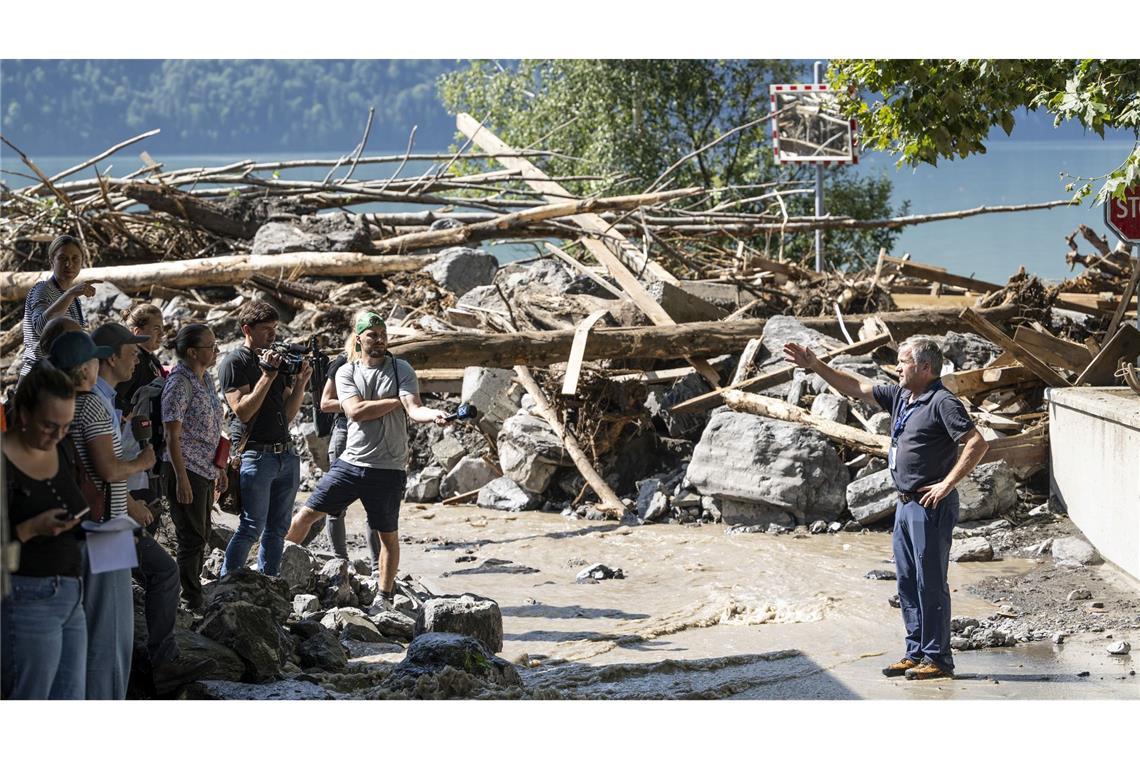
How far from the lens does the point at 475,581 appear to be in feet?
30.8

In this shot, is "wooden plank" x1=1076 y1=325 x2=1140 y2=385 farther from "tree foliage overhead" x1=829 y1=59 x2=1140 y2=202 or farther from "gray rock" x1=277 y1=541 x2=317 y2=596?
"gray rock" x1=277 y1=541 x2=317 y2=596

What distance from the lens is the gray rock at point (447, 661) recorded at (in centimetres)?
583

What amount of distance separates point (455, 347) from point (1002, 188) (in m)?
113

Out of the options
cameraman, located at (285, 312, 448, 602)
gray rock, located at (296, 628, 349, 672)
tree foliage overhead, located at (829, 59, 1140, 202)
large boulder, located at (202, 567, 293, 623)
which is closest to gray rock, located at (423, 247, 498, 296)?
tree foliage overhead, located at (829, 59, 1140, 202)

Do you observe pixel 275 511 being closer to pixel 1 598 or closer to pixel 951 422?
pixel 1 598

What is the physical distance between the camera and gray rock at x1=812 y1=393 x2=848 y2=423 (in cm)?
1146

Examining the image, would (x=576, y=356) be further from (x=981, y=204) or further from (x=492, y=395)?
(x=981, y=204)

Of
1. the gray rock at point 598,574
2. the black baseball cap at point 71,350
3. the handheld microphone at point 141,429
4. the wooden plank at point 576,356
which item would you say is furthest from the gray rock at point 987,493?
the black baseball cap at point 71,350

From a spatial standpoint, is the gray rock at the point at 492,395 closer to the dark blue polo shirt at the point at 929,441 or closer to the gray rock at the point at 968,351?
the gray rock at the point at 968,351

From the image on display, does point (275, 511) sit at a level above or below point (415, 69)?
below

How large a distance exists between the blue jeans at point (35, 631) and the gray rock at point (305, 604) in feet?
10.4

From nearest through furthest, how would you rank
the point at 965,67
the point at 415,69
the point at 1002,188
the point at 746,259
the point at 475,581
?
the point at 965,67, the point at 475,581, the point at 746,259, the point at 1002,188, the point at 415,69

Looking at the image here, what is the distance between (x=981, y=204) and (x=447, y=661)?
225ft

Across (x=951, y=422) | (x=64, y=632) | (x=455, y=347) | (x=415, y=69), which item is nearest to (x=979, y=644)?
(x=951, y=422)
